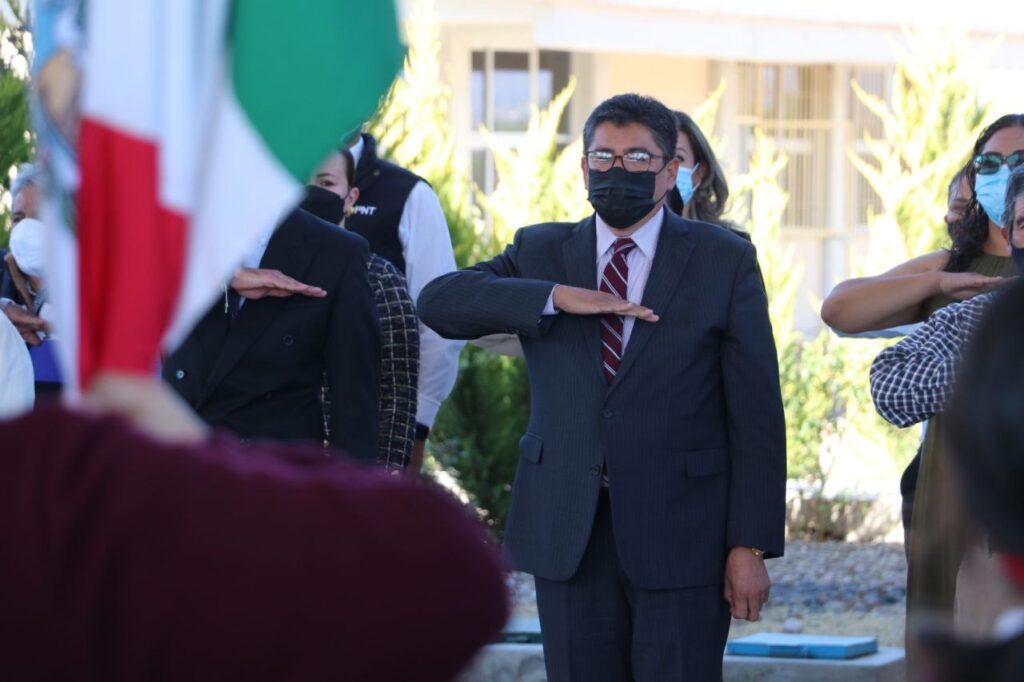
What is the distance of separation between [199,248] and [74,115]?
0.68 feet

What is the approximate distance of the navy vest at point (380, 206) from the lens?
659 cm

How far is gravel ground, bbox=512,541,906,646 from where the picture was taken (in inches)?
343

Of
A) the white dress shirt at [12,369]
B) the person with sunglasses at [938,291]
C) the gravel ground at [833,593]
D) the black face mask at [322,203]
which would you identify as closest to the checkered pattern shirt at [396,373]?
the black face mask at [322,203]

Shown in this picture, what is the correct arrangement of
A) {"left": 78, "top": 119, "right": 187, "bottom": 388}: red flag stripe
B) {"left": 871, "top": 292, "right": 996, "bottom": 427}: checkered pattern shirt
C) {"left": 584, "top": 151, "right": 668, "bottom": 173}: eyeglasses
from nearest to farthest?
{"left": 78, "top": 119, "right": 187, "bottom": 388}: red flag stripe < {"left": 871, "top": 292, "right": 996, "bottom": 427}: checkered pattern shirt < {"left": 584, "top": 151, "right": 668, "bottom": 173}: eyeglasses

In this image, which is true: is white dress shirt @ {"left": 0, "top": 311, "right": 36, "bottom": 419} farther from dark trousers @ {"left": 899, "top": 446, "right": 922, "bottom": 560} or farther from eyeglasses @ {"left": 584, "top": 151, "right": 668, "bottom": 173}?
dark trousers @ {"left": 899, "top": 446, "right": 922, "bottom": 560}

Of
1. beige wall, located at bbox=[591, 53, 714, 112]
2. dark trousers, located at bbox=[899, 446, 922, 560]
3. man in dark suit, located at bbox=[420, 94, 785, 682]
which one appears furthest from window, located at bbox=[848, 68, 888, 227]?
man in dark suit, located at bbox=[420, 94, 785, 682]

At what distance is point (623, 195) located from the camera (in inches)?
199

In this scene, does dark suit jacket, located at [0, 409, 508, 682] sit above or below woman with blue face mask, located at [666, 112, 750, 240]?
below

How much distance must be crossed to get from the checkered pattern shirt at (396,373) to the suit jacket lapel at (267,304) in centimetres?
46

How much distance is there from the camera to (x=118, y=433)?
157 centimetres

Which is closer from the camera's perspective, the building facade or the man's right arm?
the man's right arm

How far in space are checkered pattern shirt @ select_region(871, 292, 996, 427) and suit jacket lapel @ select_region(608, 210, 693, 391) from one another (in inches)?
24.7

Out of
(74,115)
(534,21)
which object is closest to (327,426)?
(74,115)

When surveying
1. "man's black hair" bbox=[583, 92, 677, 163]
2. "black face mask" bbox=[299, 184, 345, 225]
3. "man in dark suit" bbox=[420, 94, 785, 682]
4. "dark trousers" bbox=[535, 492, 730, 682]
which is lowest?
"dark trousers" bbox=[535, 492, 730, 682]
